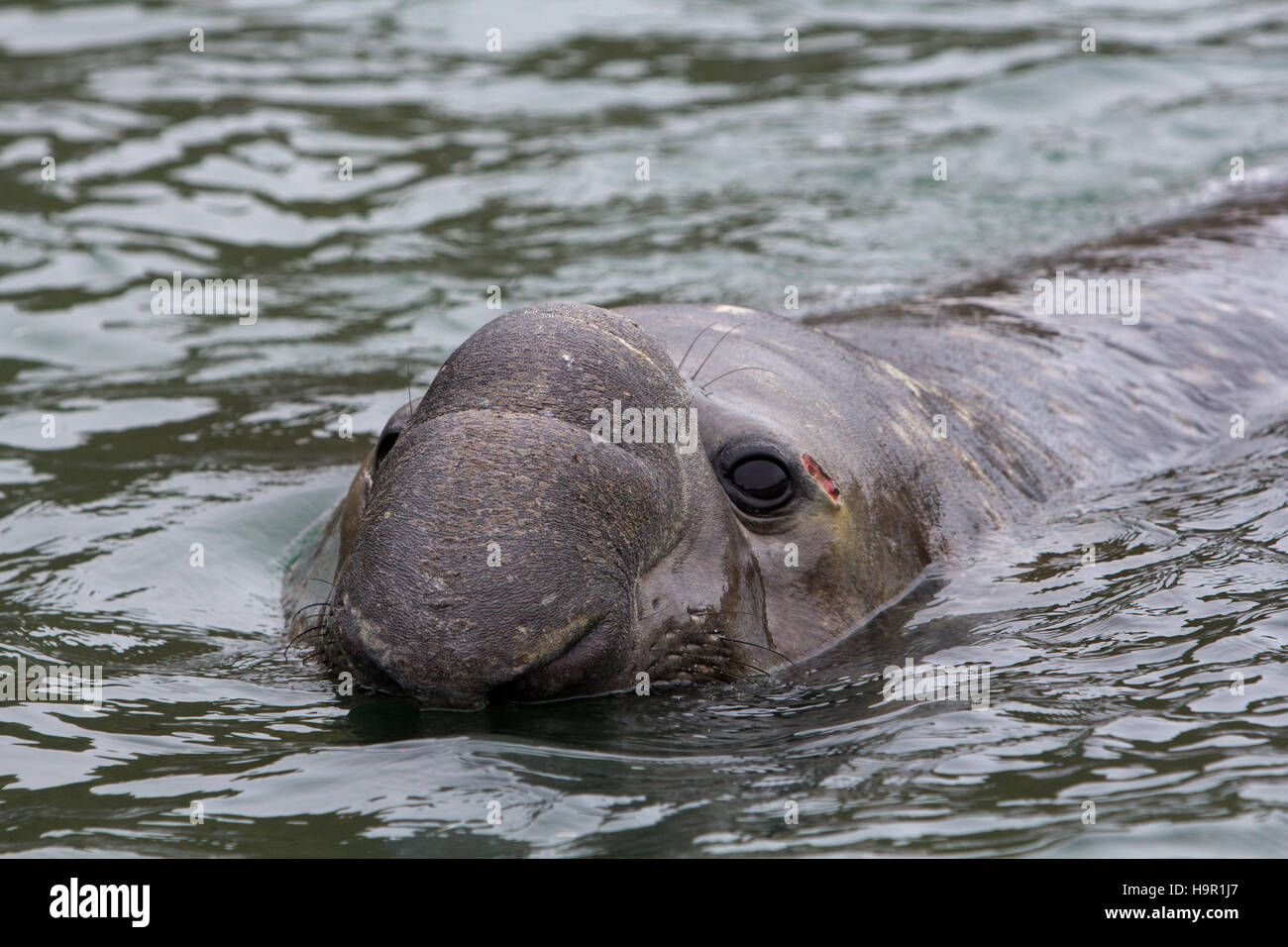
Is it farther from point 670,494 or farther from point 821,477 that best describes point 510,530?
point 821,477

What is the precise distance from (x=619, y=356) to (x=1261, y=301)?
14.7ft

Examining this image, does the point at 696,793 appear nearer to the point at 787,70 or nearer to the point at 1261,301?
the point at 1261,301

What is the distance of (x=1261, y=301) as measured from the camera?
7961 millimetres

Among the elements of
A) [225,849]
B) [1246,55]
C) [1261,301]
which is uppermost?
[1246,55]

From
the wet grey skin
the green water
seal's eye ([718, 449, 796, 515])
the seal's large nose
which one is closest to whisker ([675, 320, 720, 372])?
the wet grey skin

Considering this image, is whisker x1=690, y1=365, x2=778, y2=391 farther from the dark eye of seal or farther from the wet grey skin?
the dark eye of seal

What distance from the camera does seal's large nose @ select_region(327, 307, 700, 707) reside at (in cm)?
420

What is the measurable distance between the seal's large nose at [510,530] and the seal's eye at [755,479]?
37 centimetres

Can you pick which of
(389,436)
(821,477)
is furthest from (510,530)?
(821,477)

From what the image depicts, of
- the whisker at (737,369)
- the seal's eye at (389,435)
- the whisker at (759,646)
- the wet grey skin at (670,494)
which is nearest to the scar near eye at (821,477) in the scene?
the wet grey skin at (670,494)

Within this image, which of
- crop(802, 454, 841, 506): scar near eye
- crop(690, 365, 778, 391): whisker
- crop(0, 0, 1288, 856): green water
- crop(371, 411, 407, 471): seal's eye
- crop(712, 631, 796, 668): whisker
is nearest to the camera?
crop(0, 0, 1288, 856): green water


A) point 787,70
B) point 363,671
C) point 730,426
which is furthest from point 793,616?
point 787,70

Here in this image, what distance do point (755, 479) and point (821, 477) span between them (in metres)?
0.24

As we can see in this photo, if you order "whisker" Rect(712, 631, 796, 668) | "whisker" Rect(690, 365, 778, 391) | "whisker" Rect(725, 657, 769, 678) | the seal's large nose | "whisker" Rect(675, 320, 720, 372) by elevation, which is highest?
"whisker" Rect(675, 320, 720, 372)
